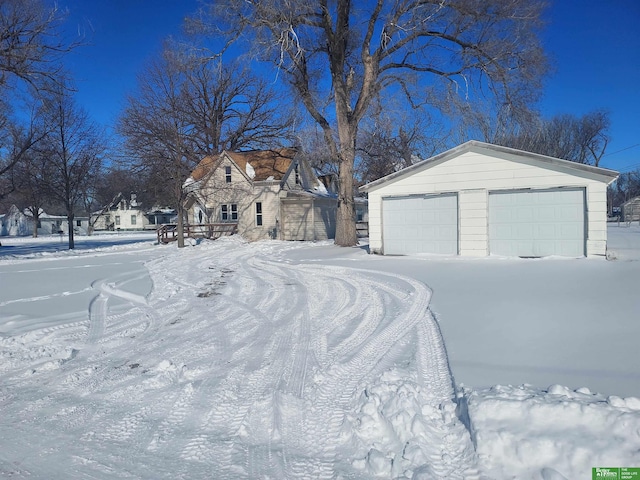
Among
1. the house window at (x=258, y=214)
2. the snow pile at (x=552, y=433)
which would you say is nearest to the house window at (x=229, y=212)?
the house window at (x=258, y=214)

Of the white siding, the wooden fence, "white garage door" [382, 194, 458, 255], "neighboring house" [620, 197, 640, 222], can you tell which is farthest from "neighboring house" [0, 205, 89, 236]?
"neighboring house" [620, 197, 640, 222]

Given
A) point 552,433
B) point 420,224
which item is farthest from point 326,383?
point 420,224

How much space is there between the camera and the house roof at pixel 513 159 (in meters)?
12.4

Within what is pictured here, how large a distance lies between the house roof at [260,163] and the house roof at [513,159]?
41.3 ft

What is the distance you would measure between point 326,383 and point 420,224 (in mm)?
11553

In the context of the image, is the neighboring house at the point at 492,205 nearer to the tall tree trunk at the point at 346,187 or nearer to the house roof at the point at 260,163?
the tall tree trunk at the point at 346,187

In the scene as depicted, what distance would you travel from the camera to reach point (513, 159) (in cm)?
1347

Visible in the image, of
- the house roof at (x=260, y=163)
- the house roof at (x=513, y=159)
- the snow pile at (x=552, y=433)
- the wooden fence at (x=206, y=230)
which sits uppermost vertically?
the house roof at (x=260, y=163)

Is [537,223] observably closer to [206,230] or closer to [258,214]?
[258,214]

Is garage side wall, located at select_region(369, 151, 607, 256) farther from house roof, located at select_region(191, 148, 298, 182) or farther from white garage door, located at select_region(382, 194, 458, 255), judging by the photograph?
house roof, located at select_region(191, 148, 298, 182)

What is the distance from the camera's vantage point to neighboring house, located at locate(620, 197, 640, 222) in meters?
49.6

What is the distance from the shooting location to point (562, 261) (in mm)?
12148

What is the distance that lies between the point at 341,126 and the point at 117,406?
16870mm

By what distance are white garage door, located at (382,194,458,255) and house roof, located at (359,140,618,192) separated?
3.30 ft
